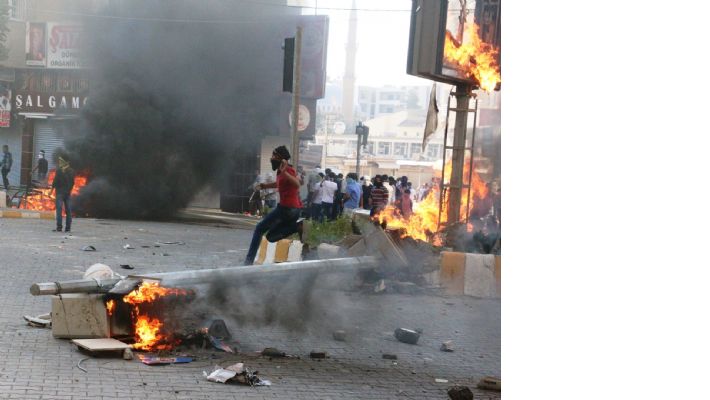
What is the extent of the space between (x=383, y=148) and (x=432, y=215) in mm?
54237

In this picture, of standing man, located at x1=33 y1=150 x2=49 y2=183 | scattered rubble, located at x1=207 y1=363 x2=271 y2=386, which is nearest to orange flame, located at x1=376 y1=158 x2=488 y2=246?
scattered rubble, located at x1=207 y1=363 x2=271 y2=386

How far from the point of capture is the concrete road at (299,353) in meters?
5.52

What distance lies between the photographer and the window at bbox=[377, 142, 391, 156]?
65.8 metres

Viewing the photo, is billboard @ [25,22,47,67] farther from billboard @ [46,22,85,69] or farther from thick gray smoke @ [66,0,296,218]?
thick gray smoke @ [66,0,296,218]

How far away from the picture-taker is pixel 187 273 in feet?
22.4

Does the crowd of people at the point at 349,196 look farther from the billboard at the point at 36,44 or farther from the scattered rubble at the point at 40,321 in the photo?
the billboard at the point at 36,44

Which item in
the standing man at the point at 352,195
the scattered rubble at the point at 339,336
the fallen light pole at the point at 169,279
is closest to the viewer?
the fallen light pole at the point at 169,279

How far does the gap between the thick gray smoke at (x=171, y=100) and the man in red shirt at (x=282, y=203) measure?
13.1 metres

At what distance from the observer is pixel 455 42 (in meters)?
12.5

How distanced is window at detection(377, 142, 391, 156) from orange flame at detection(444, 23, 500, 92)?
2065 inches

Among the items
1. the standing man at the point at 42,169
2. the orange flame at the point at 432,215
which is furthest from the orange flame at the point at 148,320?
the standing man at the point at 42,169
